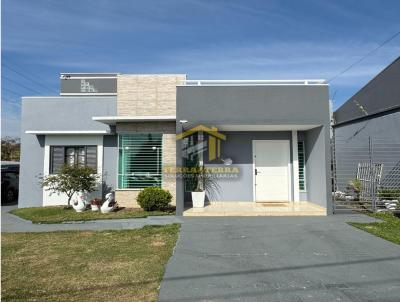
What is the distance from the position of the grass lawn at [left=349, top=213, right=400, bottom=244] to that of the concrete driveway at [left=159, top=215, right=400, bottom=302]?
32 centimetres

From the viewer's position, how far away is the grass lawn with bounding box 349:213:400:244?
7.89 m

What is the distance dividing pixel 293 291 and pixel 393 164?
9.73 meters

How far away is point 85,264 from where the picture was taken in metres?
5.87

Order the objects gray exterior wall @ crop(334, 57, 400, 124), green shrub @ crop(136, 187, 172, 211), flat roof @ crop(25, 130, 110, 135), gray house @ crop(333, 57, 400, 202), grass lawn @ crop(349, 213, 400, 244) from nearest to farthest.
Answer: grass lawn @ crop(349, 213, 400, 244) < green shrub @ crop(136, 187, 172, 211) < gray house @ crop(333, 57, 400, 202) < gray exterior wall @ crop(334, 57, 400, 124) < flat roof @ crop(25, 130, 110, 135)

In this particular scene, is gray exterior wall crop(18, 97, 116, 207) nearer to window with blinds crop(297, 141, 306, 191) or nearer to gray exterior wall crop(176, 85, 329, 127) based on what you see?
gray exterior wall crop(176, 85, 329, 127)

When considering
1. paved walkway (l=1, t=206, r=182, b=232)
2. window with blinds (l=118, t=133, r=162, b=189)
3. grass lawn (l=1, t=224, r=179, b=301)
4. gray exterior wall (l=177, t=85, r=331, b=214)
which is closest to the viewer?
grass lawn (l=1, t=224, r=179, b=301)

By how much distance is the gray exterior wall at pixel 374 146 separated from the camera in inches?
488

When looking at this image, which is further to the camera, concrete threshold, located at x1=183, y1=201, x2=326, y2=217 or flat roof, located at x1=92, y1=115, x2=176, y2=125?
flat roof, located at x1=92, y1=115, x2=176, y2=125

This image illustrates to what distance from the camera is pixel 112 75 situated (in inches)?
918

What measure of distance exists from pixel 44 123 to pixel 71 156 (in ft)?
5.91

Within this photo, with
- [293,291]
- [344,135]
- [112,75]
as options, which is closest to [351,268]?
[293,291]

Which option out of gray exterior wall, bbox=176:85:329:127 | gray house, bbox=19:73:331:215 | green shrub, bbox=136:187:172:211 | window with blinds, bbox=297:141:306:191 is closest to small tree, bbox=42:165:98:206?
gray house, bbox=19:73:331:215

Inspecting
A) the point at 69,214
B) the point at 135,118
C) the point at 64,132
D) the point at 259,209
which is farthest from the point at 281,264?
the point at 64,132

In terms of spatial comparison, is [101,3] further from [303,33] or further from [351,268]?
[351,268]
